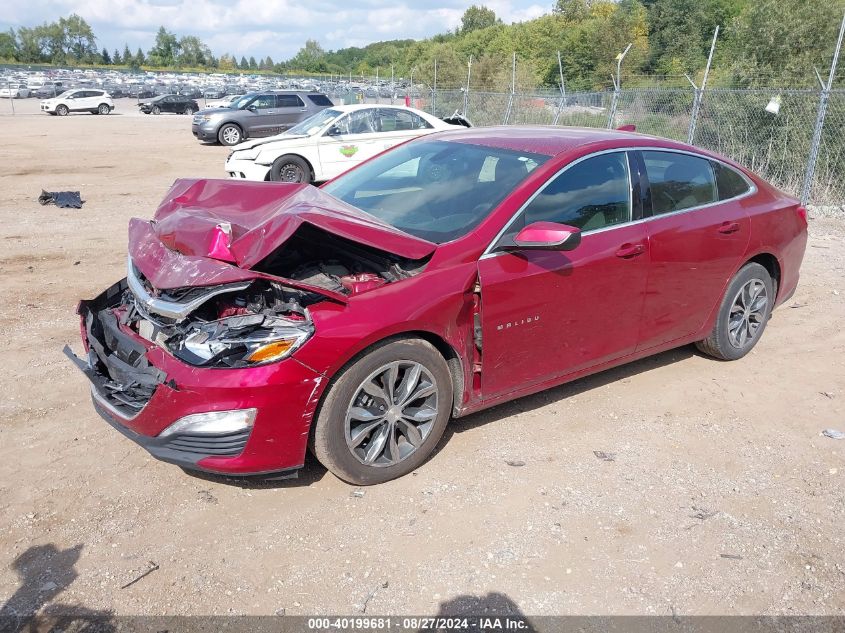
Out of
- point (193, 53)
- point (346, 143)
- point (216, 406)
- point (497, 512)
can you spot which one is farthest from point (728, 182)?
point (193, 53)

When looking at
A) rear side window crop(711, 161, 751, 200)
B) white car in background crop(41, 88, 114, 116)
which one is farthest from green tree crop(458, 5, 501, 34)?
rear side window crop(711, 161, 751, 200)

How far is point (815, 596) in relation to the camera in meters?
2.95

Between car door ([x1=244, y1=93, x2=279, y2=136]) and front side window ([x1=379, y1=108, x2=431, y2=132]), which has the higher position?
front side window ([x1=379, y1=108, x2=431, y2=132])

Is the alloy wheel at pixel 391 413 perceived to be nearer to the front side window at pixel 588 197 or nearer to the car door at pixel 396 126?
the front side window at pixel 588 197

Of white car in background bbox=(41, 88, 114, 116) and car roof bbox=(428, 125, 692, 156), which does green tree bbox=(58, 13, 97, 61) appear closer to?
white car in background bbox=(41, 88, 114, 116)

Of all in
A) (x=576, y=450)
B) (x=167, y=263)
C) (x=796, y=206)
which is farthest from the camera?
(x=796, y=206)

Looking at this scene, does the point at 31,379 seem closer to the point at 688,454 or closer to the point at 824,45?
the point at 688,454

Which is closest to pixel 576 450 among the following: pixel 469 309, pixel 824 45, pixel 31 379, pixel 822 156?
pixel 469 309

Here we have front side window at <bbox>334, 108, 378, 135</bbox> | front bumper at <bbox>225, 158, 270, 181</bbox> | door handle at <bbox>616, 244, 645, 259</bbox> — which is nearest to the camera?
door handle at <bbox>616, 244, 645, 259</bbox>

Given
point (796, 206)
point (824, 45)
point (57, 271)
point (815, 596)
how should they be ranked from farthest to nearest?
point (824, 45)
point (57, 271)
point (796, 206)
point (815, 596)

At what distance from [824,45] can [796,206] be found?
12362mm

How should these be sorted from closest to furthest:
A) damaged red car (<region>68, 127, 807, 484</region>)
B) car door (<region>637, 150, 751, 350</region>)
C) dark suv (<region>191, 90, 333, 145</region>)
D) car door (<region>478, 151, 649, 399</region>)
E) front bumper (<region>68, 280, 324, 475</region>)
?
front bumper (<region>68, 280, 324, 475</region>) < damaged red car (<region>68, 127, 807, 484</region>) < car door (<region>478, 151, 649, 399</region>) < car door (<region>637, 150, 751, 350</region>) < dark suv (<region>191, 90, 333, 145</region>)

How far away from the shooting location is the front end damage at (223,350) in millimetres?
3143

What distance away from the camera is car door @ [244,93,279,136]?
70.8 feet
